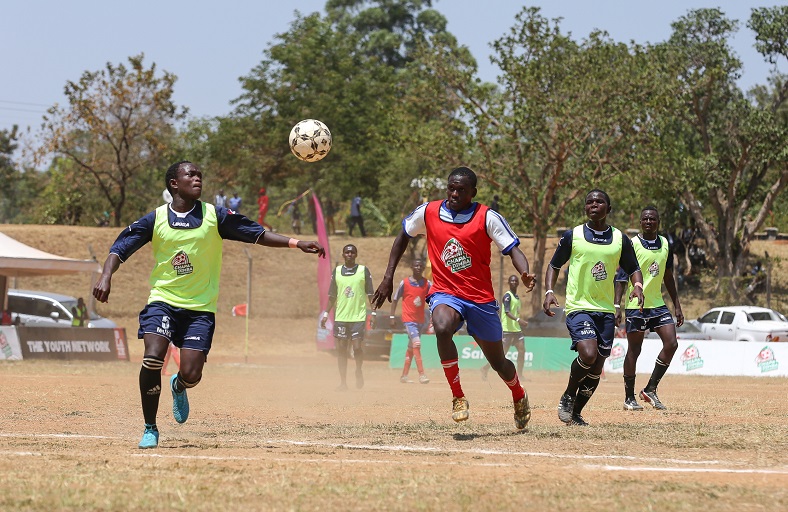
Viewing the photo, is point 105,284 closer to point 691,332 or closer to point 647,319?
point 647,319

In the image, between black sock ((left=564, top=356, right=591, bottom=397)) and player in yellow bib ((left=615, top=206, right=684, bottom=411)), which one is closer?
black sock ((left=564, top=356, right=591, bottom=397))

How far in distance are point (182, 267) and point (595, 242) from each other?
4.09m

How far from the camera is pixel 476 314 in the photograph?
9312 millimetres

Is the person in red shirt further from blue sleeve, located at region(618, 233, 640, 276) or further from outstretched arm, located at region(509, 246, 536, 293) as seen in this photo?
outstretched arm, located at region(509, 246, 536, 293)

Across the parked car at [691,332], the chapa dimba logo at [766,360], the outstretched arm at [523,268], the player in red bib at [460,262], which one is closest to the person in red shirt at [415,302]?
the player in red bib at [460,262]

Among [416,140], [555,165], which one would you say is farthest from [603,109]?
[416,140]

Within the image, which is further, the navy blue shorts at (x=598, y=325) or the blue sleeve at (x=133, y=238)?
the navy blue shorts at (x=598, y=325)

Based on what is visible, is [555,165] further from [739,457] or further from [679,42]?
[739,457]

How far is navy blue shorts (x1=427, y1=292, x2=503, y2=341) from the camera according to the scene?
9.29 meters

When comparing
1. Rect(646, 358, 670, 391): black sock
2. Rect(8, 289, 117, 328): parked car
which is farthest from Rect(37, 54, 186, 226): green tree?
Rect(646, 358, 670, 391): black sock

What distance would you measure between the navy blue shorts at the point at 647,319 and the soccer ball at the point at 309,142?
4362 mm

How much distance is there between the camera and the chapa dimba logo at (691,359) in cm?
2620

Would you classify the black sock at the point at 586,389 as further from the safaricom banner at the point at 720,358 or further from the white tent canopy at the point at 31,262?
the white tent canopy at the point at 31,262

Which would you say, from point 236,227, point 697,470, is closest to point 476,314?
point 236,227
